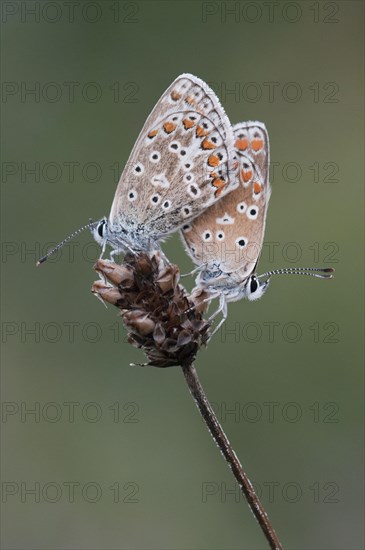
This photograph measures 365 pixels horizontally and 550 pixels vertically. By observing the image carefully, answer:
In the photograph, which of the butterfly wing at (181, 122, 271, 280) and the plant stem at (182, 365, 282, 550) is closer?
the plant stem at (182, 365, 282, 550)

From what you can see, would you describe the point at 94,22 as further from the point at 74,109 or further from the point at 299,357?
the point at 299,357

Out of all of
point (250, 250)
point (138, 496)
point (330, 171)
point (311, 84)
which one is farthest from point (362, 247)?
point (250, 250)

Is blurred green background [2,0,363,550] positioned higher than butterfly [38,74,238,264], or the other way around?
butterfly [38,74,238,264]

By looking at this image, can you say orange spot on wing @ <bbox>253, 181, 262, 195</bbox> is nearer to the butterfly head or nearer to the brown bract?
the butterfly head

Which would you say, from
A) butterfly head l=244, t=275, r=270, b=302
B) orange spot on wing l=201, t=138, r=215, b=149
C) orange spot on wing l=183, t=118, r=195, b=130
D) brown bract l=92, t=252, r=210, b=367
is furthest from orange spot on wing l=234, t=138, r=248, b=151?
brown bract l=92, t=252, r=210, b=367

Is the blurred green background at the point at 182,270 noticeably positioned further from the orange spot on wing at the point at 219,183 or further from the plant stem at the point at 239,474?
the plant stem at the point at 239,474

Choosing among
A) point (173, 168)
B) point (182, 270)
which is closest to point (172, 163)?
point (173, 168)

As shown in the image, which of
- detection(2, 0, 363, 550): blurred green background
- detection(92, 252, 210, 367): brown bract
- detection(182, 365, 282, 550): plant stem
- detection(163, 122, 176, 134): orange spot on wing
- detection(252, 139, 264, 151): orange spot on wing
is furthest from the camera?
detection(2, 0, 363, 550): blurred green background
